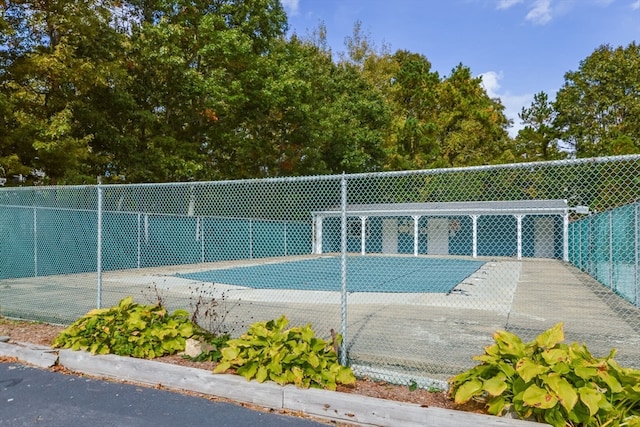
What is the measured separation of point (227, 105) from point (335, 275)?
9528 mm

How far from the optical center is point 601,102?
33.8 m

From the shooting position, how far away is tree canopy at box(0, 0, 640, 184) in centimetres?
1486

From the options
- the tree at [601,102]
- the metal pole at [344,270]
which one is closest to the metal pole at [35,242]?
the metal pole at [344,270]

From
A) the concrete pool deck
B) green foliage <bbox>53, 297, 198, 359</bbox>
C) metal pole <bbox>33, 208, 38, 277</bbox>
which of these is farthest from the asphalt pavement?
metal pole <bbox>33, 208, 38, 277</bbox>

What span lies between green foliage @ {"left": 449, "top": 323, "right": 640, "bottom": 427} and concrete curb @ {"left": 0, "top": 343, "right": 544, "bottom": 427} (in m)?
0.15

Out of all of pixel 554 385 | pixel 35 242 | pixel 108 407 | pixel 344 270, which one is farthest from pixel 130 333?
pixel 35 242

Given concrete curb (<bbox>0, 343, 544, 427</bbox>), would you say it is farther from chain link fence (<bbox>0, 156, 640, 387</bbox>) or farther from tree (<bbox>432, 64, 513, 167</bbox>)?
tree (<bbox>432, 64, 513, 167</bbox>)

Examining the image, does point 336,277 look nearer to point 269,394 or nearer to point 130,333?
point 130,333

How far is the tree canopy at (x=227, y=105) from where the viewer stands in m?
14.9

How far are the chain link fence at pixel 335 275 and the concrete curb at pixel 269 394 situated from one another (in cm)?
→ 75

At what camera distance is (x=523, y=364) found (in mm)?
3385

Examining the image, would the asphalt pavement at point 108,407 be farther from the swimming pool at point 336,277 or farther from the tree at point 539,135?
the tree at point 539,135

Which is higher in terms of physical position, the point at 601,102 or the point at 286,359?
the point at 601,102

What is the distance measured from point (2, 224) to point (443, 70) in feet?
125
